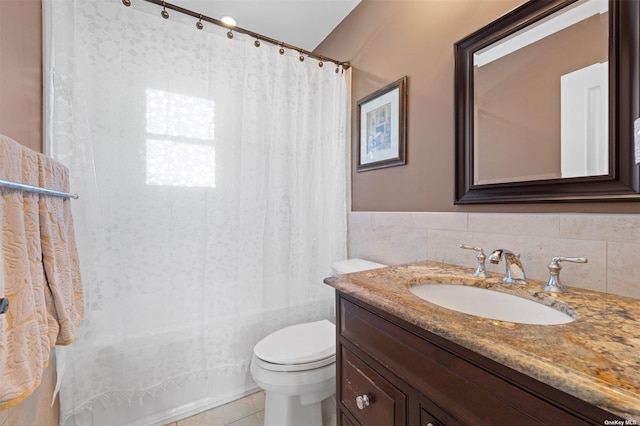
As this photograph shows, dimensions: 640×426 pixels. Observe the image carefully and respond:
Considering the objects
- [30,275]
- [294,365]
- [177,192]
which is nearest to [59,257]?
[30,275]

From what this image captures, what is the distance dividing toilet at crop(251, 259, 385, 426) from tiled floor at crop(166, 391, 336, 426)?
0.22m

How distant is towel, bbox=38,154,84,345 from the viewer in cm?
72

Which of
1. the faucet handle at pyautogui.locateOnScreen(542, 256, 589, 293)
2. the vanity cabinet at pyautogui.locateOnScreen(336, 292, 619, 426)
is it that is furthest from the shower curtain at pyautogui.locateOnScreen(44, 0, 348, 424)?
the faucet handle at pyautogui.locateOnScreen(542, 256, 589, 293)

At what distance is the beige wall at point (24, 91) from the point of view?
2.54 ft

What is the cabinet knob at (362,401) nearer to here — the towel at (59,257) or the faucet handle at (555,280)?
the faucet handle at (555,280)

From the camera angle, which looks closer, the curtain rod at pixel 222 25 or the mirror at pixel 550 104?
the mirror at pixel 550 104

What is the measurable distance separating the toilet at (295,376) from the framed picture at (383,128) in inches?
41.7

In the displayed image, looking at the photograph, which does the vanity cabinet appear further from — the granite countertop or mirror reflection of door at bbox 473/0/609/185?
mirror reflection of door at bbox 473/0/609/185

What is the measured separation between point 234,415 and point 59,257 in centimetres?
127

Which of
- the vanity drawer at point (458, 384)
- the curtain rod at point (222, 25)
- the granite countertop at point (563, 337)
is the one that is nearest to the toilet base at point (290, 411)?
the vanity drawer at point (458, 384)

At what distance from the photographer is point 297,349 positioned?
1.30 m

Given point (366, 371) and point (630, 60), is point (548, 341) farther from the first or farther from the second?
point (630, 60)

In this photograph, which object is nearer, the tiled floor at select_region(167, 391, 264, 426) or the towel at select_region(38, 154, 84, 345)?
the towel at select_region(38, 154, 84, 345)

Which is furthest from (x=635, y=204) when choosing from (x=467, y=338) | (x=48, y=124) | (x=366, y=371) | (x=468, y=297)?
(x=48, y=124)
